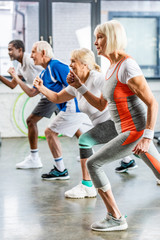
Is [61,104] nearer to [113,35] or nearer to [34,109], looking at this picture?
[34,109]

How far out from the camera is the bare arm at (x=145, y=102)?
7.84 feet

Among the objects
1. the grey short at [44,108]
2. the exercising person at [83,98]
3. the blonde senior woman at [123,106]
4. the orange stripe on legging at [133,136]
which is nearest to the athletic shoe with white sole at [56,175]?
the grey short at [44,108]

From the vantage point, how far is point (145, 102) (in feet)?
7.91

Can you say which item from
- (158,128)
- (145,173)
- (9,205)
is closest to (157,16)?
(158,128)

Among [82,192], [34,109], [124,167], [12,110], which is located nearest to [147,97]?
[82,192]

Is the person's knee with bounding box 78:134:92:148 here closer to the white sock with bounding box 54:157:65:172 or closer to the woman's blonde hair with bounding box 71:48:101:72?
the woman's blonde hair with bounding box 71:48:101:72

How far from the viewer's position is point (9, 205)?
3414 mm

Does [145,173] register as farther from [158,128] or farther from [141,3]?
[141,3]

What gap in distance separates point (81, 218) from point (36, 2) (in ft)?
15.4

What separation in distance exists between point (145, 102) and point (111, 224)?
34.1 inches

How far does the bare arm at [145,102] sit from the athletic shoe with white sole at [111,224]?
57 cm

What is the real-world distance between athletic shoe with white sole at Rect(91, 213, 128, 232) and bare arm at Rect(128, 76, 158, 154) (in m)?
0.57

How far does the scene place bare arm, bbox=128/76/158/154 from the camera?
94.1 inches

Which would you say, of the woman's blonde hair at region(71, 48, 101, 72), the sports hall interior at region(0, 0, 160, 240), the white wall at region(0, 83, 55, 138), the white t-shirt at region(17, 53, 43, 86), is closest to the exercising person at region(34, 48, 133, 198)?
the woman's blonde hair at region(71, 48, 101, 72)
